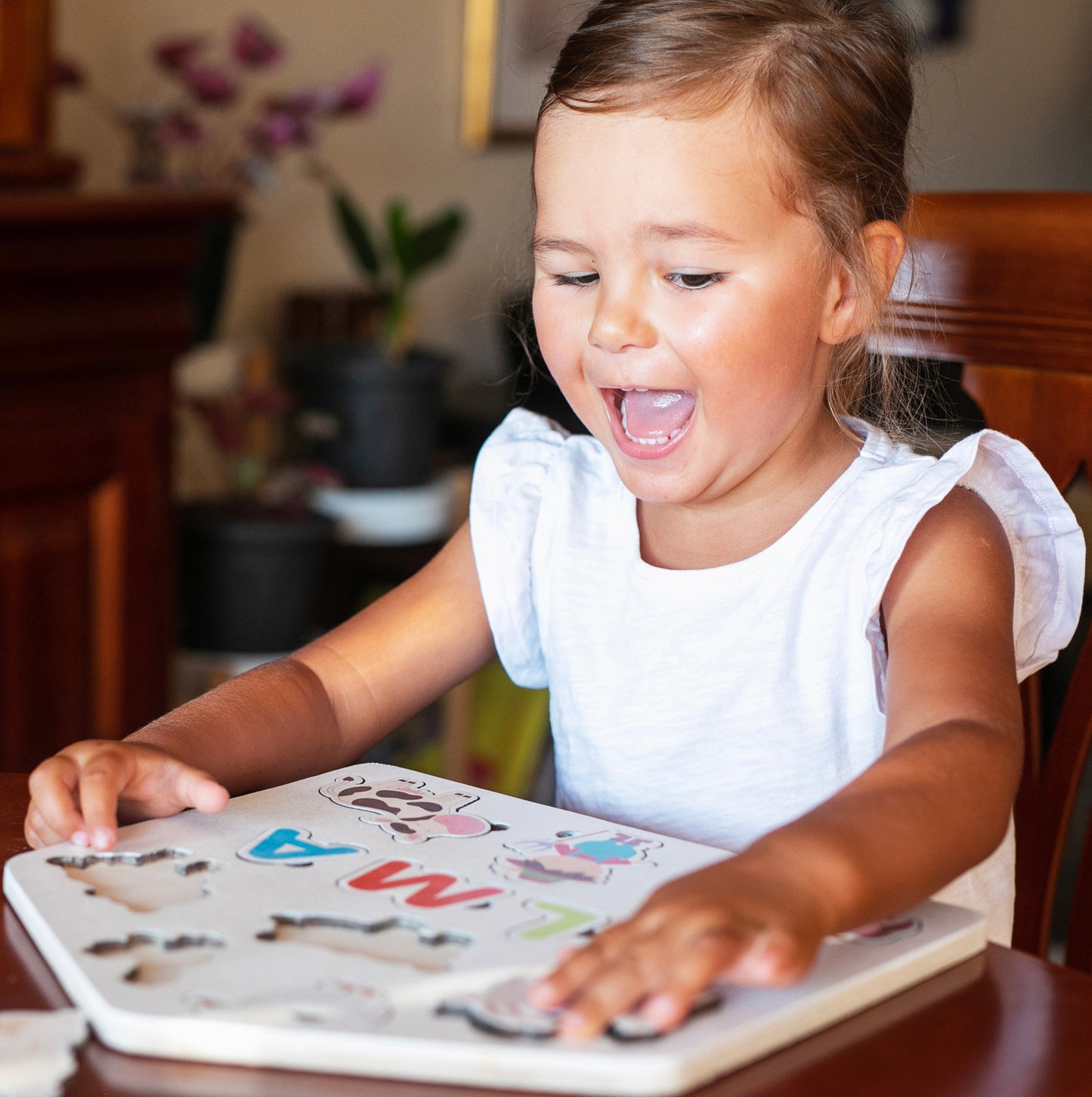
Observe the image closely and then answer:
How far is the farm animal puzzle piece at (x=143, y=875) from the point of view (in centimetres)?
54

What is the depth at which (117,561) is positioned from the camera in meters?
1.84

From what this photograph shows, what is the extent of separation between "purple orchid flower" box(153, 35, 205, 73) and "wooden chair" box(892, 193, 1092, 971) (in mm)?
1472

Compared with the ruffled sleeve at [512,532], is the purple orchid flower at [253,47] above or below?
above

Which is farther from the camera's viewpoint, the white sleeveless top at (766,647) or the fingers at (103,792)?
the white sleeveless top at (766,647)

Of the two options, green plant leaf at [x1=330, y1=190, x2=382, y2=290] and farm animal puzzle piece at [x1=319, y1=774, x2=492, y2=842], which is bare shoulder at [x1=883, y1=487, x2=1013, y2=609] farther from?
green plant leaf at [x1=330, y1=190, x2=382, y2=290]

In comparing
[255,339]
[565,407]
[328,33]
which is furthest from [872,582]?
[328,33]

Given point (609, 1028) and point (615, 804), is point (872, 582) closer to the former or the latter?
point (615, 804)

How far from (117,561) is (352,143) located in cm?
130

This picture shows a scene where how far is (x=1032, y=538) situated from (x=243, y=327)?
1997 millimetres

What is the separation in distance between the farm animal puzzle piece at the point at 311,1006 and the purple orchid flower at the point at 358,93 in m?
2.01

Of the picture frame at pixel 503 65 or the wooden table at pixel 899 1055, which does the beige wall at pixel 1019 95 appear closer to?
the picture frame at pixel 503 65

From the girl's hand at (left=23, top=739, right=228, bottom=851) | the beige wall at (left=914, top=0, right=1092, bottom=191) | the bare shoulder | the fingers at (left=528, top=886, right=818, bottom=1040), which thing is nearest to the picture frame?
the beige wall at (left=914, top=0, right=1092, bottom=191)

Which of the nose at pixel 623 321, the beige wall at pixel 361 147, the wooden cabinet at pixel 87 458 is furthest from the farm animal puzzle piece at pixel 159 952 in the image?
the beige wall at pixel 361 147

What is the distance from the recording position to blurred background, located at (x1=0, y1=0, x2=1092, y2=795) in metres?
1.73
